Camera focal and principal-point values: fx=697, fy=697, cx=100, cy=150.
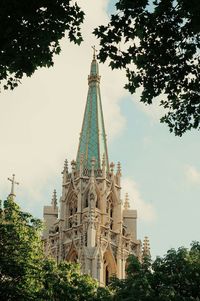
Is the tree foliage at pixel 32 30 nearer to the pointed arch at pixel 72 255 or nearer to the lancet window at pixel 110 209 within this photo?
the pointed arch at pixel 72 255

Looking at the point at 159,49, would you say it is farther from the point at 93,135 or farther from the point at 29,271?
the point at 93,135

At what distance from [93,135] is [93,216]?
9.45 metres

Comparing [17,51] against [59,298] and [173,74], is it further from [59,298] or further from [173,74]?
[59,298]

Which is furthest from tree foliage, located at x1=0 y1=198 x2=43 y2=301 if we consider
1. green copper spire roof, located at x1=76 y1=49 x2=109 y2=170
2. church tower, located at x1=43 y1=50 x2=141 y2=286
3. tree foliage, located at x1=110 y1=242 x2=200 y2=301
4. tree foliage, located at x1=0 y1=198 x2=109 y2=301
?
green copper spire roof, located at x1=76 y1=49 x2=109 y2=170

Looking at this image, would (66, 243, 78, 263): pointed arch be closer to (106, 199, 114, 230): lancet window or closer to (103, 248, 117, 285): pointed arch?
(103, 248, 117, 285): pointed arch

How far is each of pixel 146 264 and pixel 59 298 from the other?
162 inches

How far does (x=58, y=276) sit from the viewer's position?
31328mm

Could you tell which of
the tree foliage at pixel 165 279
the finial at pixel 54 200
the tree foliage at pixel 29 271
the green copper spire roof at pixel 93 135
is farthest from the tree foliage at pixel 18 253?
the finial at pixel 54 200

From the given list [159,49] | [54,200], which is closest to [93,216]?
[54,200]

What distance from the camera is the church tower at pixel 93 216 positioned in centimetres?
5941

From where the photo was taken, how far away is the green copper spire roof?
2571 inches

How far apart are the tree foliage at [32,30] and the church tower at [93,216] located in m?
43.8

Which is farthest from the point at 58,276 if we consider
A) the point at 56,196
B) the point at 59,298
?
the point at 56,196

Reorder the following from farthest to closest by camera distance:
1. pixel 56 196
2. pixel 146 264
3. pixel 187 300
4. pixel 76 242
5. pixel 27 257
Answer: pixel 56 196 → pixel 76 242 → pixel 146 264 → pixel 27 257 → pixel 187 300
